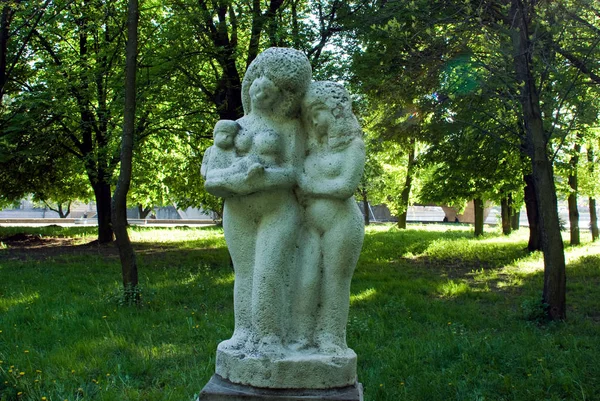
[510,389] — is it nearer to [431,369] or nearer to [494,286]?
[431,369]

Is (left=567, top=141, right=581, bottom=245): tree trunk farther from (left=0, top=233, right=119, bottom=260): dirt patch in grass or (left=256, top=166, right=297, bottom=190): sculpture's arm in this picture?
(left=256, top=166, right=297, bottom=190): sculpture's arm

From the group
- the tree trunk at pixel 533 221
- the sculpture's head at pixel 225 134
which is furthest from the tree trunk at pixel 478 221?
the sculpture's head at pixel 225 134

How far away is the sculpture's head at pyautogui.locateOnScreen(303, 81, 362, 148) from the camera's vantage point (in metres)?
3.20

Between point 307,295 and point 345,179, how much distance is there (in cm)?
73

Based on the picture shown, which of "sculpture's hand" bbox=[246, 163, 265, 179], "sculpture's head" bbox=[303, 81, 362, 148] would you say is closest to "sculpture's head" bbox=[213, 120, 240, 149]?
"sculpture's hand" bbox=[246, 163, 265, 179]

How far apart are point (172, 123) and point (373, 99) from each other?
5.53 m

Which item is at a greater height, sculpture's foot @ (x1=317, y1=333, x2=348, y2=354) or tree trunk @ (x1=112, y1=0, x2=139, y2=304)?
tree trunk @ (x1=112, y1=0, x2=139, y2=304)

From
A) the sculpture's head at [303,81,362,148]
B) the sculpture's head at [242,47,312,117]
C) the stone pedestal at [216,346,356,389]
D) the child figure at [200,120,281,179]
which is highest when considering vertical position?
the sculpture's head at [242,47,312,117]

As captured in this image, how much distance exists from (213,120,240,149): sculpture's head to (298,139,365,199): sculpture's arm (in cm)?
54

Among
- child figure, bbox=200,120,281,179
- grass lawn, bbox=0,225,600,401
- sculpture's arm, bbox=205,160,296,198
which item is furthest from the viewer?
grass lawn, bbox=0,225,600,401

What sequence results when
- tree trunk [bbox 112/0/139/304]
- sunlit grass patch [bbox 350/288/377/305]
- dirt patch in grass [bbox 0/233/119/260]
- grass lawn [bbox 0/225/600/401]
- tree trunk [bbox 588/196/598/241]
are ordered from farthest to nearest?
tree trunk [bbox 588/196/598/241] < dirt patch in grass [bbox 0/233/119/260] < sunlit grass patch [bbox 350/288/377/305] < tree trunk [bbox 112/0/139/304] < grass lawn [bbox 0/225/600/401]

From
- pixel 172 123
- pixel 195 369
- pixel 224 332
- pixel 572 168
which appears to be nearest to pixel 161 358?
pixel 195 369

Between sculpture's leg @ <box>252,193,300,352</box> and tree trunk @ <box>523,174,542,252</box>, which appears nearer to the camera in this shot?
sculpture's leg @ <box>252,193,300,352</box>

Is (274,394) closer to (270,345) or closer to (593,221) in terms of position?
(270,345)
